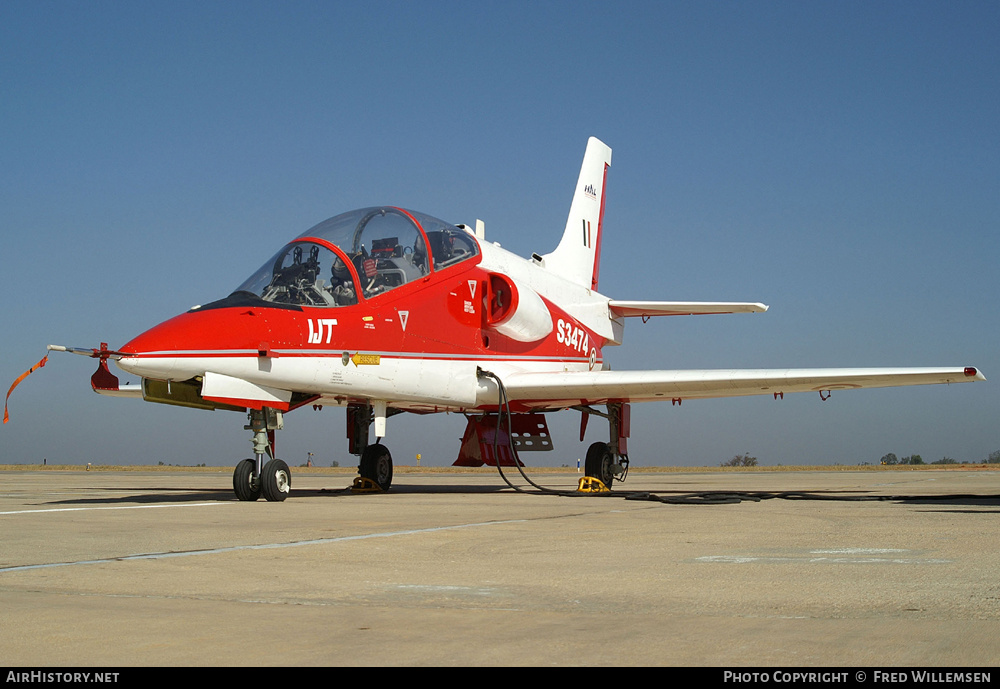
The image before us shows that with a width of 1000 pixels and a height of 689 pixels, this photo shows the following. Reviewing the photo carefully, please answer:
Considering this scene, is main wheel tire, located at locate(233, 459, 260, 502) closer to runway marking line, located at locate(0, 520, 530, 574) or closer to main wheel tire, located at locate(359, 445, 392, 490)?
main wheel tire, located at locate(359, 445, 392, 490)

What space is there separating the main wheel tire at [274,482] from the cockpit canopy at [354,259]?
210 cm

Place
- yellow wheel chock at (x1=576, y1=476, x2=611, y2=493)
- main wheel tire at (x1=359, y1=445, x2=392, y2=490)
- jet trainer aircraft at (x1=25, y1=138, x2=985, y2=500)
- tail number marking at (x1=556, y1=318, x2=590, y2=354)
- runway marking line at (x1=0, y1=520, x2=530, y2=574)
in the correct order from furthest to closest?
tail number marking at (x1=556, y1=318, x2=590, y2=354) < main wheel tire at (x1=359, y1=445, x2=392, y2=490) < yellow wheel chock at (x1=576, y1=476, x2=611, y2=493) < jet trainer aircraft at (x1=25, y1=138, x2=985, y2=500) < runway marking line at (x1=0, y1=520, x2=530, y2=574)

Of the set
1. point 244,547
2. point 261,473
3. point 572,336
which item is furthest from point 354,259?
point 244,547

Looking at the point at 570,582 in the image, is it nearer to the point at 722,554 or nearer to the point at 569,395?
the point at 722,554

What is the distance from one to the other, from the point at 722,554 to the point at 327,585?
8.24 feet

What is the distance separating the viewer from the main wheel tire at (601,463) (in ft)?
50.4

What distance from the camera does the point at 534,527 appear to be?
7672 mm

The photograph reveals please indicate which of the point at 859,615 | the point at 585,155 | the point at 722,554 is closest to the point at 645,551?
the point at 722,554

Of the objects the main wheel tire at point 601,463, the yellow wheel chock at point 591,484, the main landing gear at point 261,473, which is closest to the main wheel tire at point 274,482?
the main landing gear at point 261,473

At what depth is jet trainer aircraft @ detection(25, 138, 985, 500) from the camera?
11.2 meters

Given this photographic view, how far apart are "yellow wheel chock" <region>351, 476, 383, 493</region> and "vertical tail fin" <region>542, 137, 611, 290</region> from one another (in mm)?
6450

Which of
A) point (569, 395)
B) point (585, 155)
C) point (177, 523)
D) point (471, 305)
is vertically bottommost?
point (177, 523)

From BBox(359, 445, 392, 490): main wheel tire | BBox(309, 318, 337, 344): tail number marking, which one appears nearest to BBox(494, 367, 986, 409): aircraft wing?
BBox(359, 445, 392, 490): main wheel tire

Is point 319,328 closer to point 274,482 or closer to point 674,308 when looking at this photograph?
point 274,482
